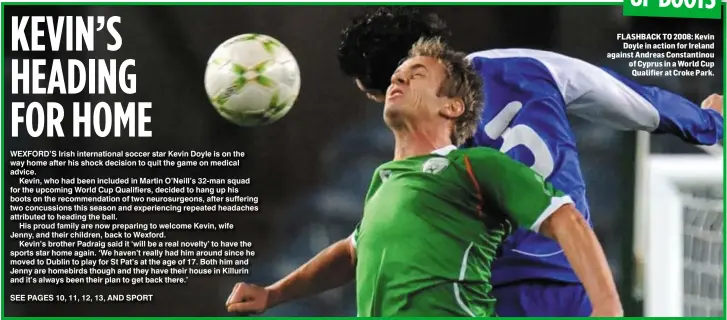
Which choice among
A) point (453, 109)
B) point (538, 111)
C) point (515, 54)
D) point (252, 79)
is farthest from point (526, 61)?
point (252, 79)

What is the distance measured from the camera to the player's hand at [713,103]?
2590 mm

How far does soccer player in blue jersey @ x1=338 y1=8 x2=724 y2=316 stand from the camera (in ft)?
8.21

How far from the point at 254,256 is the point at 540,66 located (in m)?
1.02

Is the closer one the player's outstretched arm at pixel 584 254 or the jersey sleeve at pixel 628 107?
the player's outstretched arm at pixel 584 254

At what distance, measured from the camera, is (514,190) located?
7.98 feet

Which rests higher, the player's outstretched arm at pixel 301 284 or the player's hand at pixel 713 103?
the player's hand at pixel 713 103

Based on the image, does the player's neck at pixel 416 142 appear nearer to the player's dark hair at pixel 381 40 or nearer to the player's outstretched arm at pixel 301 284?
the player's dark hair at pixel 381 40

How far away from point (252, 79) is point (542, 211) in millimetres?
908

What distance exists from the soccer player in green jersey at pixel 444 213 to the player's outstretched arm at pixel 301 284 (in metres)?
0.05

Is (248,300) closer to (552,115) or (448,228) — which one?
(448,228)

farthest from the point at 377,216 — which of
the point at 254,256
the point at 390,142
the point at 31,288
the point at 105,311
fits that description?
the point at 31,288

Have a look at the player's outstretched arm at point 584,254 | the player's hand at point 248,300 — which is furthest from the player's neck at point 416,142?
the player's hand at point 248,300

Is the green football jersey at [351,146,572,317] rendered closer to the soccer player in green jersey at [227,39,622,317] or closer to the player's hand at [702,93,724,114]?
the soccer player in green jersey at [227,39,622,317]

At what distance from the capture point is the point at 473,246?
246 centimetres
